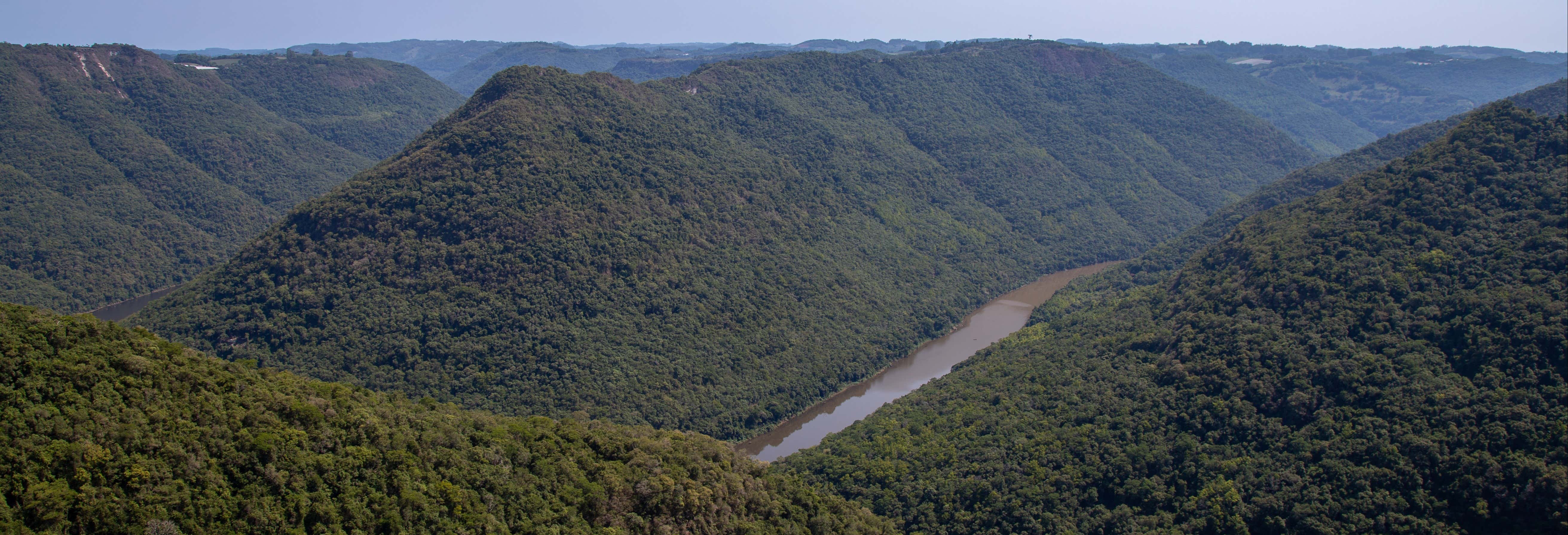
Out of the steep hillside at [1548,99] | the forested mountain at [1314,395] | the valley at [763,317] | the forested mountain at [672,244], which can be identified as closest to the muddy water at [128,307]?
the valley at [763,317]

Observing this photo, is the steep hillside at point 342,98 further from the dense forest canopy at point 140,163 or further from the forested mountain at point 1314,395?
the forested mountain at point 1314,395

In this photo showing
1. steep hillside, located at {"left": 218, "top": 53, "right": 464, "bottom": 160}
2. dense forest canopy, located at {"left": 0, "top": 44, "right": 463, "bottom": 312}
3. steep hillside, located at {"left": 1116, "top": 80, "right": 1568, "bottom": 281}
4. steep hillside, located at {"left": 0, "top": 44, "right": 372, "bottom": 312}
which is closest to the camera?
steep hillside, located at {"left": 1116, "top": 80, "right": 1568, "bottom": 281}

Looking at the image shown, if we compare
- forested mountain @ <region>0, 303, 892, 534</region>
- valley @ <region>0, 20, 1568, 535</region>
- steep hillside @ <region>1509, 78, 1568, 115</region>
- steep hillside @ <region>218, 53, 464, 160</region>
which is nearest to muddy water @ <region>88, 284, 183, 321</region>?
valley @ <region>0, 20, 1568, 535</region>

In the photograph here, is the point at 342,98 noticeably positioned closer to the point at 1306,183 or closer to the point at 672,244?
the point at 672,244

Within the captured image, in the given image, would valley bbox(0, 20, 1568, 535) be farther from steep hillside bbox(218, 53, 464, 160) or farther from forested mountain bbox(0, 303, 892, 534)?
steep hillside bbox(218, 53, 464, 160)

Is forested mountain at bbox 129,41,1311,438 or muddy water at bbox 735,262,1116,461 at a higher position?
forested mountain at bbox 129,41,1311,438
